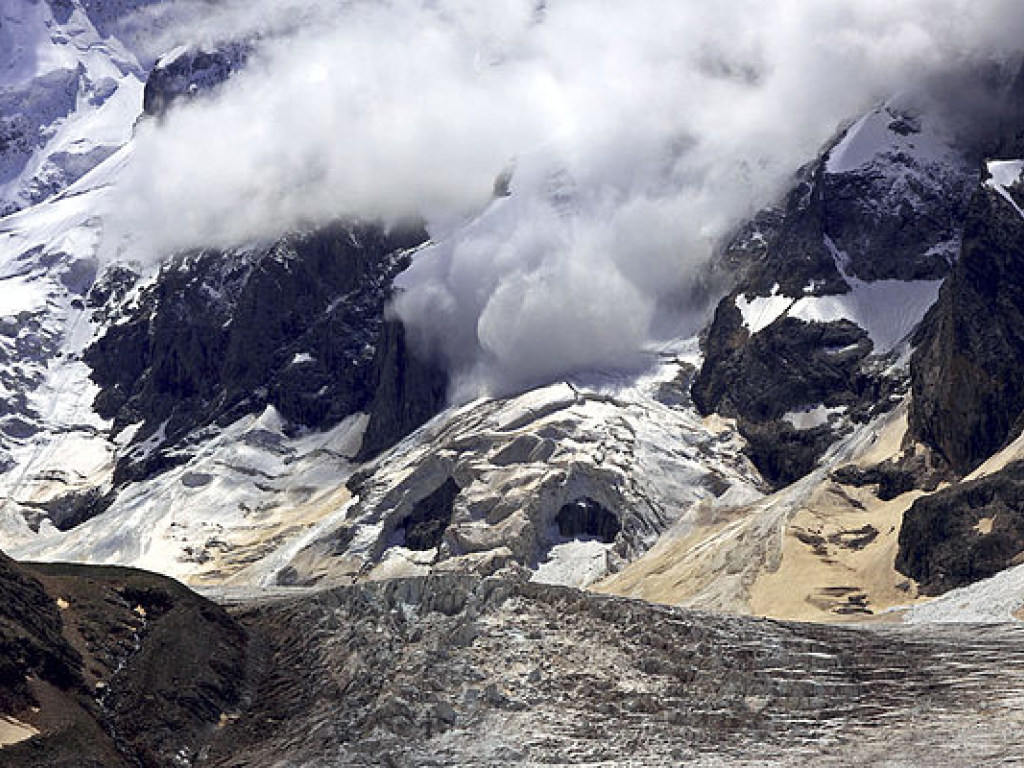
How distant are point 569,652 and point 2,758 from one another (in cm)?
3360

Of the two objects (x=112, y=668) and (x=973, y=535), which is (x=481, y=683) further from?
(x=973, y=535)

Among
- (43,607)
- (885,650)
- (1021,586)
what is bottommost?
(1021,586)

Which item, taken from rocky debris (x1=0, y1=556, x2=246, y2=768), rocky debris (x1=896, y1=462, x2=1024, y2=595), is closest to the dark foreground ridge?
rocky debris (x1=0, y1=556, x2=246, y2=768)

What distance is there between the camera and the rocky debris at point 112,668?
90.8 metres

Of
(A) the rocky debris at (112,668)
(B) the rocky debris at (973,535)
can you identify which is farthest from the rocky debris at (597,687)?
(B) the rocky debris at (973,535)

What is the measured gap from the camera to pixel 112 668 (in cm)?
10381

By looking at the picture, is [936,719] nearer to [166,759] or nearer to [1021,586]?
[166,759]

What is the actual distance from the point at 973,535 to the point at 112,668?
112658 mm

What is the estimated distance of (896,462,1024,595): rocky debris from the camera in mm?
188000

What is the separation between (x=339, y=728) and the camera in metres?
97.4

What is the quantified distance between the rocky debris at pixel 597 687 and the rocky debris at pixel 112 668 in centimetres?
244

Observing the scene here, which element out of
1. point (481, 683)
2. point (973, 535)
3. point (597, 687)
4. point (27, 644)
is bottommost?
point (973, 535)

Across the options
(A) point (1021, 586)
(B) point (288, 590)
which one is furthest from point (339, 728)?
(A) point (1021, 586)

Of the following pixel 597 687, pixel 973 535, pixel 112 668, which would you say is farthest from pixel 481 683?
pixel 973 535
